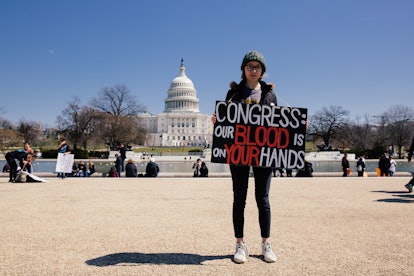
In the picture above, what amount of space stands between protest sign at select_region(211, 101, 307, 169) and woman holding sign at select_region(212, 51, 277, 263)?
93mm

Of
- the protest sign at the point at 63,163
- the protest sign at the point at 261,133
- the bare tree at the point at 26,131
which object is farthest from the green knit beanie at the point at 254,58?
the bare tree at the point at 26,131

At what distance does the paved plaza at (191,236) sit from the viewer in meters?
3.24

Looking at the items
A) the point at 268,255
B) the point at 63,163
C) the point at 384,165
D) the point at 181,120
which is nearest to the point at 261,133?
the point at 268,255

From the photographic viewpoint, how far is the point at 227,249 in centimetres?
384

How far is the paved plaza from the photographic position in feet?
10.6

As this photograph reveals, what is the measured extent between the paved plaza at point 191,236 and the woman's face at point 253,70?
70.9 inches

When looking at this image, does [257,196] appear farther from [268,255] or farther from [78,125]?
[78,125]

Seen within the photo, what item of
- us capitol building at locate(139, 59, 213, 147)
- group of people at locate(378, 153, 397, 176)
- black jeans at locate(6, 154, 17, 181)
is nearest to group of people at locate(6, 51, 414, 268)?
black jeans at locate(6, 154, 17, 181)

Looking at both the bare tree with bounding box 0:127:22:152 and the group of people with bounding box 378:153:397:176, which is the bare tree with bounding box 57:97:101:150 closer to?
the bare tree with bounding box 0:127:22:152

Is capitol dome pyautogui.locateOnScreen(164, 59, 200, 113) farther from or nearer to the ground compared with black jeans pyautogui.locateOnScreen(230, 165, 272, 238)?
farther from the ground

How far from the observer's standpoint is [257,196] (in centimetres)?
356

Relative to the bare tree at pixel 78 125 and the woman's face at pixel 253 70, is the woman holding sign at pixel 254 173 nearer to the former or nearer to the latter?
the woman's face at pixel 253 70

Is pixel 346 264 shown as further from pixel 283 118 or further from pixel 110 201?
pixel 110 201

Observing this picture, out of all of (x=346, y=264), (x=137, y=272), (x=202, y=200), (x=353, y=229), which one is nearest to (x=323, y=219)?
(x=353, y=229)
